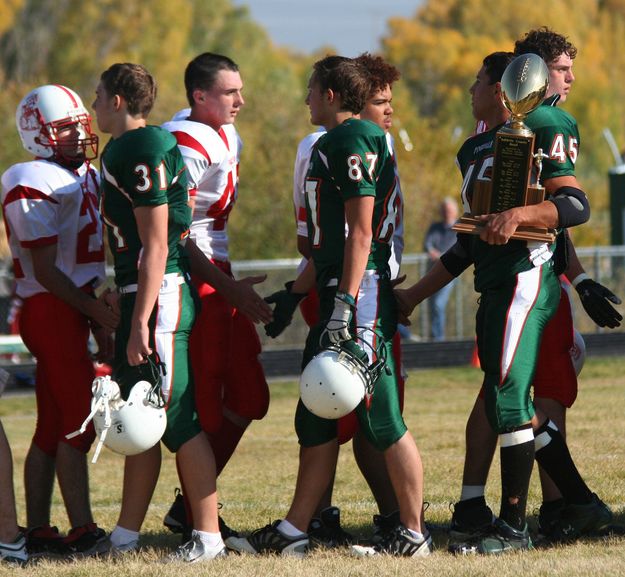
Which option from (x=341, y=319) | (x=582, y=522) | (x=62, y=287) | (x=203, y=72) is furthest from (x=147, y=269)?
(x=582, y=522)

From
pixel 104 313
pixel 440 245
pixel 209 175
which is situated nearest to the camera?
pixel 104 313

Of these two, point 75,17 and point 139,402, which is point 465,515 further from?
point 75,17

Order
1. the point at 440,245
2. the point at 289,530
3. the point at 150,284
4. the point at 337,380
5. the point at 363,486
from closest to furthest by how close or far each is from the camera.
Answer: the point at 337,380 < the point at 150,284 < the point at 289,530 < the point at 363,486 < the point at 440,245

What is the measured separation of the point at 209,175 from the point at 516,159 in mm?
1578

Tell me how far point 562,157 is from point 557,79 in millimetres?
692

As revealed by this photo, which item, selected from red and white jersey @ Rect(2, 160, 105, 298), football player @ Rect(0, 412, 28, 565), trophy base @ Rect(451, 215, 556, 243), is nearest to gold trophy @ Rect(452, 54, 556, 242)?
trophy base @ Rect(451, 215, 556, 243)

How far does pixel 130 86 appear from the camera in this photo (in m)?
5.59

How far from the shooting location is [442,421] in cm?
1055

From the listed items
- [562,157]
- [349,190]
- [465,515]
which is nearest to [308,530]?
[465,515]

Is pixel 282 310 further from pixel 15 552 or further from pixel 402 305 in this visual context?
pixel 15 552

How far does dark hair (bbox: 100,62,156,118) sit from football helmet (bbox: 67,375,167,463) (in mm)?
1222

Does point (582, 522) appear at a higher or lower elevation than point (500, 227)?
lower

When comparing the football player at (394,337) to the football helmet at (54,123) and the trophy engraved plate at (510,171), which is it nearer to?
the trophy engraved plate at (510,171)

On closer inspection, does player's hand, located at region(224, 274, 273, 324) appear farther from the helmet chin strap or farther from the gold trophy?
the gold trophy
